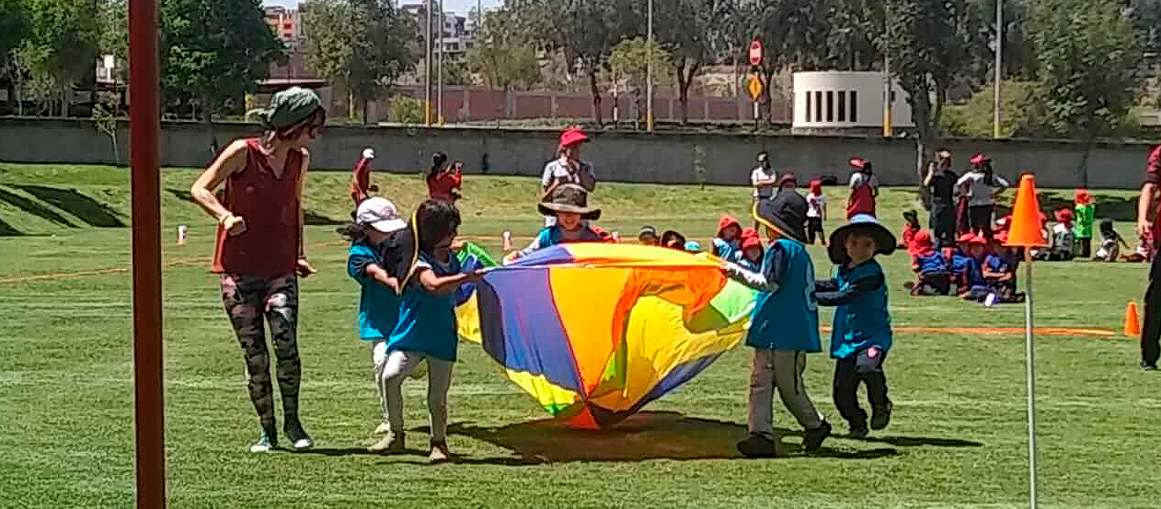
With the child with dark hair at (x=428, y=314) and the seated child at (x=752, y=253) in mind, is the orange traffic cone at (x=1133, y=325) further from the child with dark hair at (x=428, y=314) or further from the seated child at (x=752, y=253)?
the child with dark hair at (x=428, y=314)

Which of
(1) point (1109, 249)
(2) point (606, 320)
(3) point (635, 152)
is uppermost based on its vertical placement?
(2) point (606, 320)

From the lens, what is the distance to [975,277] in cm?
1938

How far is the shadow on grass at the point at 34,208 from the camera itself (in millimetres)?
38625

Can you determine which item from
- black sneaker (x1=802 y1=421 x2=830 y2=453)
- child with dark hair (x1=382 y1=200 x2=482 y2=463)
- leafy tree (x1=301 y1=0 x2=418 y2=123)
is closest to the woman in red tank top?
child with dark hair (x1=382 y1=200 x2=482 y2=463)

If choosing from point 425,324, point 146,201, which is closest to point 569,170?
point 425,324

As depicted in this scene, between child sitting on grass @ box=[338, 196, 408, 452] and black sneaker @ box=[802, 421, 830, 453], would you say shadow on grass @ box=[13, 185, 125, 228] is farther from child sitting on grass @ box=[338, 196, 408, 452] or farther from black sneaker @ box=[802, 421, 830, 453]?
black sneaker @ box=[802, 421, 830, 453]

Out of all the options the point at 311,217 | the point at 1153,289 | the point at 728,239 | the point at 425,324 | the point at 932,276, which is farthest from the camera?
the point at 311,217

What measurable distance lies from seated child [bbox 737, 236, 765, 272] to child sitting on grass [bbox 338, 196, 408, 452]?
202cm

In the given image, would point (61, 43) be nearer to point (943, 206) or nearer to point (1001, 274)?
point (943, 206)

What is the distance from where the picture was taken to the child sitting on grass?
8891mm

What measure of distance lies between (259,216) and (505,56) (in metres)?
87.7

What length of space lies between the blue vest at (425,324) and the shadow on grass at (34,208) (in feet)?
104

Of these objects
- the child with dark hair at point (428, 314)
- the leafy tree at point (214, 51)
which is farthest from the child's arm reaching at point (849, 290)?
the leafy tree at point (214, 51)

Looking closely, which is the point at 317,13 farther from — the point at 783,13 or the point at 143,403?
the point at 143,403
